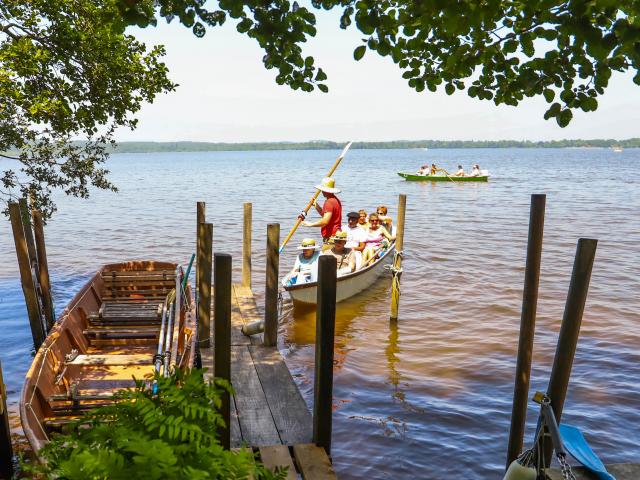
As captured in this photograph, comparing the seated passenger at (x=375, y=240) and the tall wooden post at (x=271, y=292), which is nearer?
the tall wooden post at (x=271, y=292)

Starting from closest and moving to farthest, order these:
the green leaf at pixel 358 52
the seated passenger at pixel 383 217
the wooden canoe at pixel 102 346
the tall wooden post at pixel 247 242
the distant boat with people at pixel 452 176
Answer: the green leaf at pixel 358 52, the wooden canoe at pixel 102 346, the tall wooden post at pixel 247 242, the seated passenger at pixel 383 217, the distant boat with people at pixel 452 176

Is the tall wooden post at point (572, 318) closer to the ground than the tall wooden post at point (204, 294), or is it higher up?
higher up

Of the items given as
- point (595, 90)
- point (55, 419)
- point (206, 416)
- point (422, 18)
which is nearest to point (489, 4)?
point (422, 18)

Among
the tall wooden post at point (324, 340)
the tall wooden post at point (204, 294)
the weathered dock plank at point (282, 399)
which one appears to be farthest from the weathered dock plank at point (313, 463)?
the tall wooden post at point (204, 294)

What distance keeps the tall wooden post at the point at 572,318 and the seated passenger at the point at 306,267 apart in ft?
25.2

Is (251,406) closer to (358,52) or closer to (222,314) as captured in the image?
(222,314)

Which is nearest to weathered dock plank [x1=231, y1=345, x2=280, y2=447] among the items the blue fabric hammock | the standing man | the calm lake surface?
the calm lake surface

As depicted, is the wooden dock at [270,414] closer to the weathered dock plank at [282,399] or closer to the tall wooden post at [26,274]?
the weathered dock plank at [282,399]

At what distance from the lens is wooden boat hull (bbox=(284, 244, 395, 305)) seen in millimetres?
12594

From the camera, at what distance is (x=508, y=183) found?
57406mm

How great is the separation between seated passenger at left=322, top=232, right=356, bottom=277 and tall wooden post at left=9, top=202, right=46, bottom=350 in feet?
18.4

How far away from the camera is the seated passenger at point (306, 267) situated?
12680mm

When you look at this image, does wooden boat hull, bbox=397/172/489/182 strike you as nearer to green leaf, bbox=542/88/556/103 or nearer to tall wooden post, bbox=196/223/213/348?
tall wooden post, bbox=196/223/213/348

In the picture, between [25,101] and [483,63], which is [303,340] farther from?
[483,63]
